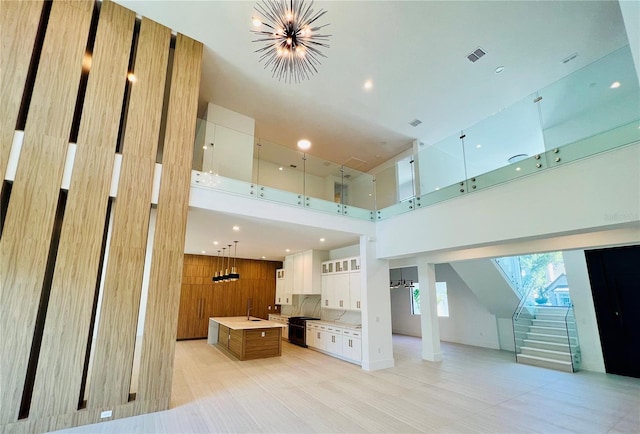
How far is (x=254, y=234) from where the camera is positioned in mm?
7270

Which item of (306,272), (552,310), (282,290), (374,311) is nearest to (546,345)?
(552,310)

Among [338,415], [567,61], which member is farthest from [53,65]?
[567,61]

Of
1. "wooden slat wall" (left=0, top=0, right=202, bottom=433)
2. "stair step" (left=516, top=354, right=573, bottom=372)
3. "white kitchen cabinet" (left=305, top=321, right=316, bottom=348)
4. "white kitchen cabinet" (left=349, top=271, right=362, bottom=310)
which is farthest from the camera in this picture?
"white kitchen cabinet" (left=305, top=321, right=316, bottom=348)

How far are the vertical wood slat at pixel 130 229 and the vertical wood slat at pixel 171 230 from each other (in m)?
0.18

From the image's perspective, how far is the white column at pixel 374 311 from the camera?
670 cm

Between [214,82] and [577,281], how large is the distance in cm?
958

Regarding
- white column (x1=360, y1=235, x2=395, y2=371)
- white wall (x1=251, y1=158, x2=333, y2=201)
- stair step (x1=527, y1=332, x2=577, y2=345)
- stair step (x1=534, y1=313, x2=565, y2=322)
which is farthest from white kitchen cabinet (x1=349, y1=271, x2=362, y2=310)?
stair step (x1=534, y1=313, x2=565, y2=322)

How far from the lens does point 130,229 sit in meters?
4.14

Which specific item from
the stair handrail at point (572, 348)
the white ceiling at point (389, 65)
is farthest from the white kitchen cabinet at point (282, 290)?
the stair handrail at point (572, 348)

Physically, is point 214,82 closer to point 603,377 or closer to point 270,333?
point 270,333

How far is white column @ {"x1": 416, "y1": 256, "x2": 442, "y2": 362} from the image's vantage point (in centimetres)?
745

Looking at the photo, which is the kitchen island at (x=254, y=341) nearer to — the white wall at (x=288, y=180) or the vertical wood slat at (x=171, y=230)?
the vertical wood slat at (x=171, y=230)

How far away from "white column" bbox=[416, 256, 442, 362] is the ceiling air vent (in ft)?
15.6

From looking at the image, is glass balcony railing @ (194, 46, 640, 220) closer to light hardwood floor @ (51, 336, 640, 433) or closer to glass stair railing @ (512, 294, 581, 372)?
light hardwood floor @ (51, 336, 640, 433)
